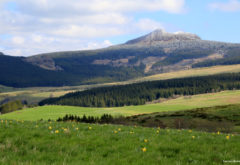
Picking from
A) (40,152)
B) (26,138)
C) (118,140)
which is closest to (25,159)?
(40,152)

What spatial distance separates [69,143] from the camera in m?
11.3

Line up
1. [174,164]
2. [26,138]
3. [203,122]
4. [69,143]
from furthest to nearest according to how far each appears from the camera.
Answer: [203,122] → [26,138] → [69,143] → [174,164]

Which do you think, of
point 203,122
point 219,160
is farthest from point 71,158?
point 203,122

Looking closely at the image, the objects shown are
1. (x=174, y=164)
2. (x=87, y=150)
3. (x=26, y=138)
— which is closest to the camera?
(x=174, y=164)

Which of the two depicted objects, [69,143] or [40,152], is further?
[69,143]

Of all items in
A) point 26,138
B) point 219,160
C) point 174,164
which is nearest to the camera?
point 174,164

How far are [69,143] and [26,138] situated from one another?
2.35 metres

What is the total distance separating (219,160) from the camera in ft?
31.0

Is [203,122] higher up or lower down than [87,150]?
lower down

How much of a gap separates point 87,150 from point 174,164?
3522 millimetres

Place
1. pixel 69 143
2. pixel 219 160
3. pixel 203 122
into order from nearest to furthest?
pixel 219 160, pixel 69 143, pixel 203 122

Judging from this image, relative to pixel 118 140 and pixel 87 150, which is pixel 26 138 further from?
pixel 118 140

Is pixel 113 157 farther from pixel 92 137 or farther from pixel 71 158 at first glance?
pixel 92 137

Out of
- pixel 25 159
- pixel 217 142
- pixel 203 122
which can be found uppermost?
pixel 25 159
